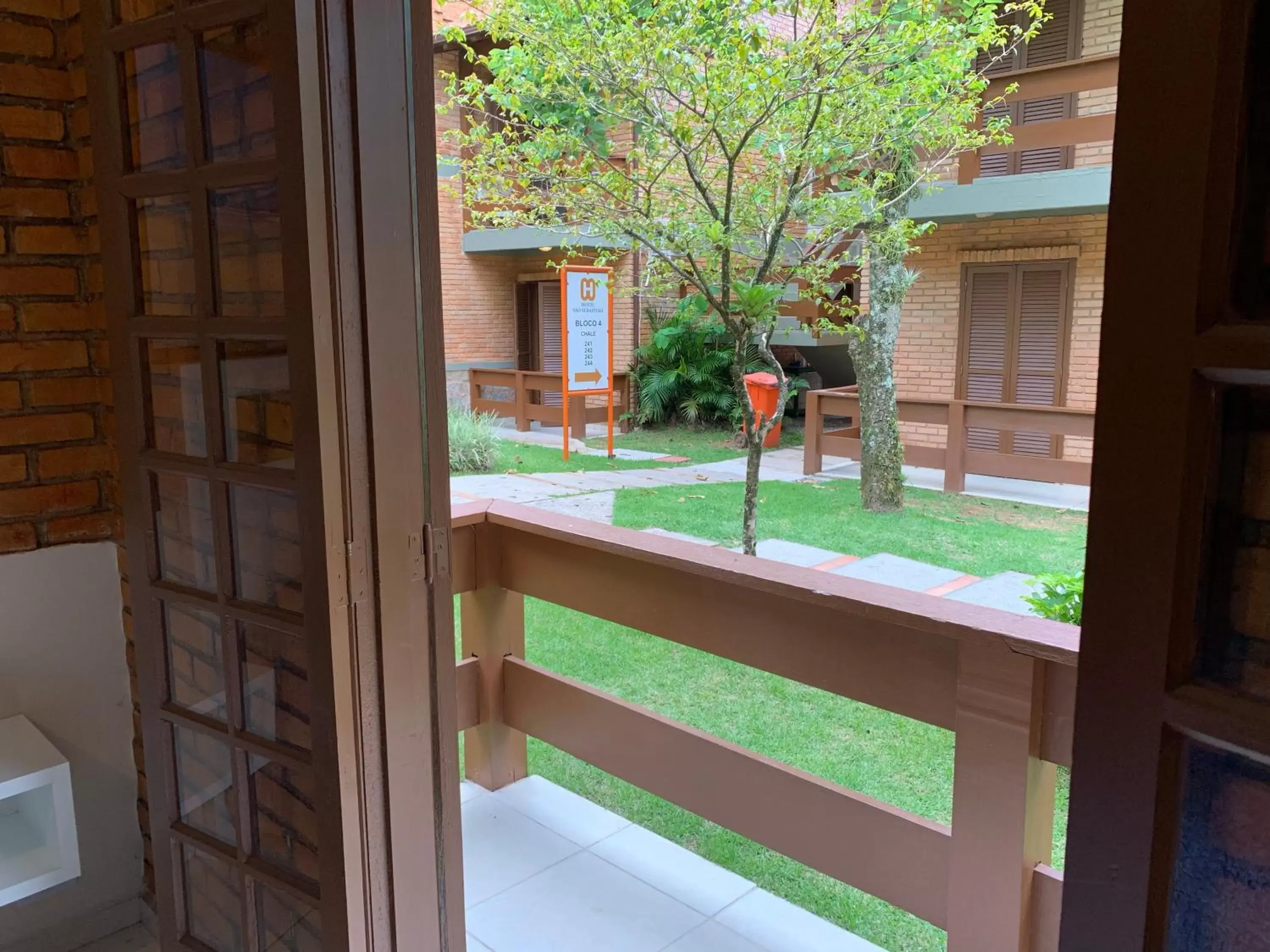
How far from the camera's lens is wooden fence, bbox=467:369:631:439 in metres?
10.9

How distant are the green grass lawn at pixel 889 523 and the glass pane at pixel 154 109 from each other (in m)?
4.86

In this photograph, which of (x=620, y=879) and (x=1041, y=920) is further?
(x=620, y=879)

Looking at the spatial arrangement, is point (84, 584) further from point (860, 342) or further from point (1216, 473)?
point (860, 342)

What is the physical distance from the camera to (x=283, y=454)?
1.44m

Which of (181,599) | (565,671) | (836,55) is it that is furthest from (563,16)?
(181,599)

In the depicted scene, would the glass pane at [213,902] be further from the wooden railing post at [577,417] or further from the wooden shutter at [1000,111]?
the wooden railing post at [577,417]

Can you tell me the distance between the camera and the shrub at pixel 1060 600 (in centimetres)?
261

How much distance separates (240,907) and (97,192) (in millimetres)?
1285

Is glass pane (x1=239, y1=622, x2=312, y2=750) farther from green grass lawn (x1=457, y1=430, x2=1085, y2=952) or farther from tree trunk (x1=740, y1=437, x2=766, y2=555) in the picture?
tree trunk (x1=740, y1=437, x2=766, y2=555)

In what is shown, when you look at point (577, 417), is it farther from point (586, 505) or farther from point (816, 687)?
point (816, 687)

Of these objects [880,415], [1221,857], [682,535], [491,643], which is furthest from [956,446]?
[1221,857]

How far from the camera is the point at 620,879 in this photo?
2350 millimetres

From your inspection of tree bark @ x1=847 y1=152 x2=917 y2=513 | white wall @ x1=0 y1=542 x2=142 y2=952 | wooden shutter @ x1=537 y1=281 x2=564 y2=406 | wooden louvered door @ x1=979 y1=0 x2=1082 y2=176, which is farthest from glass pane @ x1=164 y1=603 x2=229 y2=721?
wooden shutter @ x1=537 y1=281 x2=564 y2=406

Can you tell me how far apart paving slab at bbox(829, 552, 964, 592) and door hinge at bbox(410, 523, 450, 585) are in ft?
13.0
